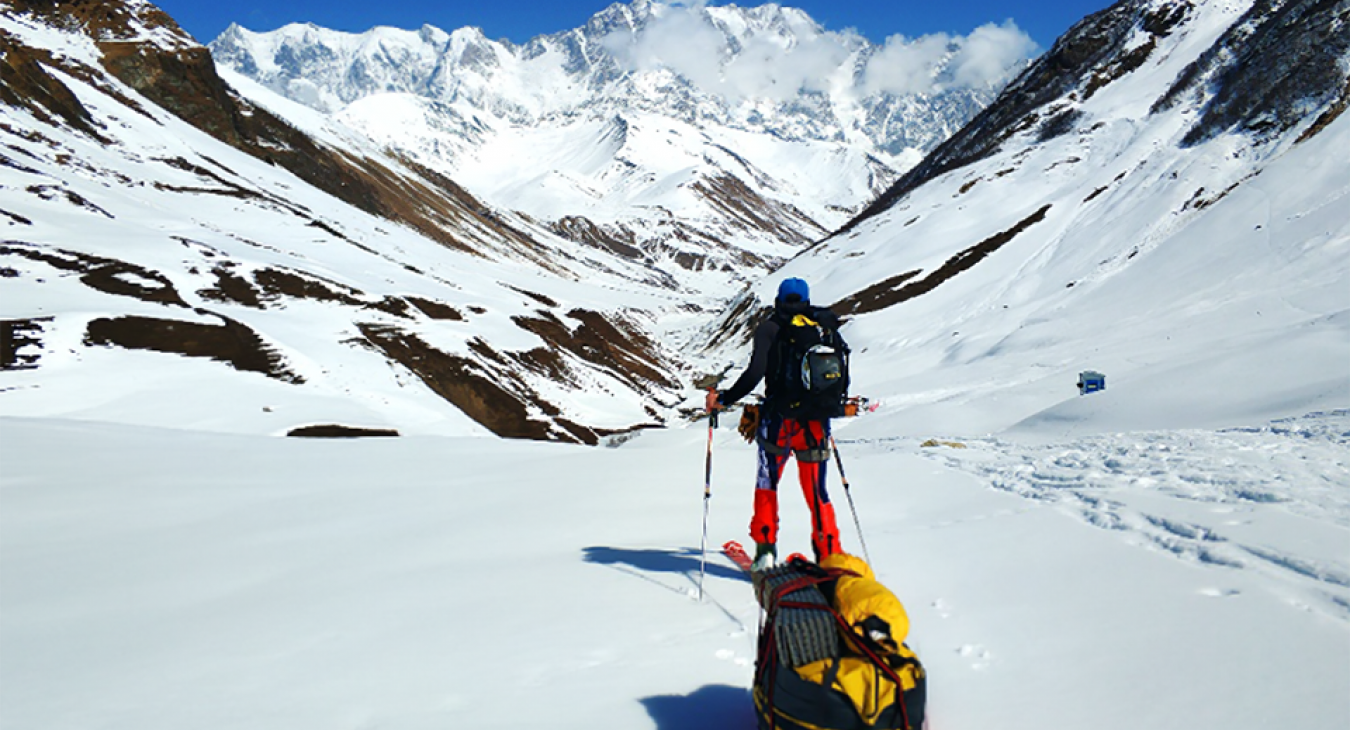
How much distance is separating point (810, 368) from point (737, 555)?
79.8 inches

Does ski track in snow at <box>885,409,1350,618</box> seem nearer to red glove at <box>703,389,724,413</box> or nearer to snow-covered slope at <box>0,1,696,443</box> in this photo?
red glove at <box>703,389,724,413</box>

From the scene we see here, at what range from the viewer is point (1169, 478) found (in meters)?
7.95

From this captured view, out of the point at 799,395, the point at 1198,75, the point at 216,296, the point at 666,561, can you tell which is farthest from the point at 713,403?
the point at 1198,75

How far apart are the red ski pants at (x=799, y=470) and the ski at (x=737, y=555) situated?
0.64 m

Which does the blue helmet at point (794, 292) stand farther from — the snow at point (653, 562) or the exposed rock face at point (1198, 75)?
the exposed rock face at point (1198, 75)

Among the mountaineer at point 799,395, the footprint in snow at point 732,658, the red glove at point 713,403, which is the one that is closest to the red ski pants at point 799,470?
the mountaineer at point 799,395

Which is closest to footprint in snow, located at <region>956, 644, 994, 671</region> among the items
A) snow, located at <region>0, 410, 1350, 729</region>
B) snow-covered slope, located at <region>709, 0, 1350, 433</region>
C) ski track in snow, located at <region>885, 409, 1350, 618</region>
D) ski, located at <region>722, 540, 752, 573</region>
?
snow, located at <region>0, 410, 1350, 729</region>

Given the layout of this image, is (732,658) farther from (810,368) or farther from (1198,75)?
(1198,75)

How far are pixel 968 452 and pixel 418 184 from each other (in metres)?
188

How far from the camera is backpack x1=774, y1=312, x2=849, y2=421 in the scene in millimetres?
6000

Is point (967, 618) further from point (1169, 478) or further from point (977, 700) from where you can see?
point (1169, 478)

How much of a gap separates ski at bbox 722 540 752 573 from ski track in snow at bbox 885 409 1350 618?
3112 millimetres

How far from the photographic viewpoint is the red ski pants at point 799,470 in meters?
6.10

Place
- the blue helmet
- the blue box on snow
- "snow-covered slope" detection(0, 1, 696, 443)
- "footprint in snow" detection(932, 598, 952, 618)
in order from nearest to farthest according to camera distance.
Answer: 1. "footprint in snow" detection(932, 598, 952, 618)
2. the blue helmet
3. the blue box on snow
4. "snow-covered slope" detection(0, 1, 696, 443)
